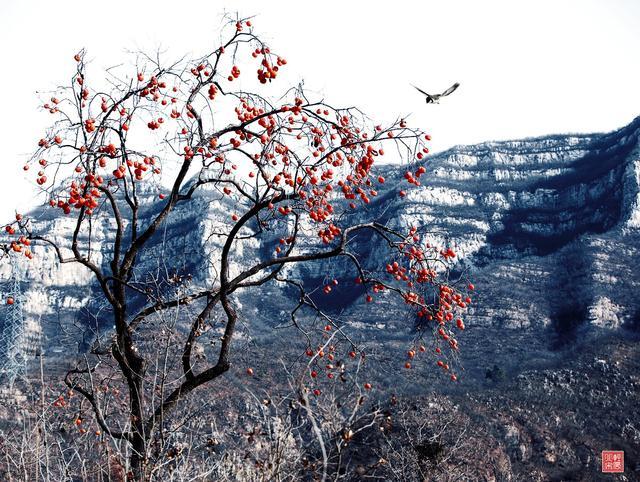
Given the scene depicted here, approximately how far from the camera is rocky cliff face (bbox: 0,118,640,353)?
5566 cm

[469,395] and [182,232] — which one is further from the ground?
[182,232]

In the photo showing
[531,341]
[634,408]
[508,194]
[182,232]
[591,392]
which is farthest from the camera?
[182,232]

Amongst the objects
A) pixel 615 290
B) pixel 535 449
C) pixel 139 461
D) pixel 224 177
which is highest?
pixel 224 177

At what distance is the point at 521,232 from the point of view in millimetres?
80562

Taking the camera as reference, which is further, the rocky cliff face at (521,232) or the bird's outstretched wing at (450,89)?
the rocky cliff face at (521,232)

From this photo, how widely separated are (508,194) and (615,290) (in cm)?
3590

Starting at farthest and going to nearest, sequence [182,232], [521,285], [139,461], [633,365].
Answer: [182,232] → [521,285] → [633,365] → [139,461]

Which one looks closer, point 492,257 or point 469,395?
point 469,395

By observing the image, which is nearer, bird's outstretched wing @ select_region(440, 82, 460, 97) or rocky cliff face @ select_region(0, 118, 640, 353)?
bird's outstretched wing @ select_region(440, 82, 460, 97)

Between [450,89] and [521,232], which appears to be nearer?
[450,89]

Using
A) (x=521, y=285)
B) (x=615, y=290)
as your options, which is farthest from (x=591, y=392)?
(x=521, y=285)

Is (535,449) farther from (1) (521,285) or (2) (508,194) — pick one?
(2) (508,194)

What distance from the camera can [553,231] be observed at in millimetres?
79438

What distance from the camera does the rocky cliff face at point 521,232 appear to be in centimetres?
5566
